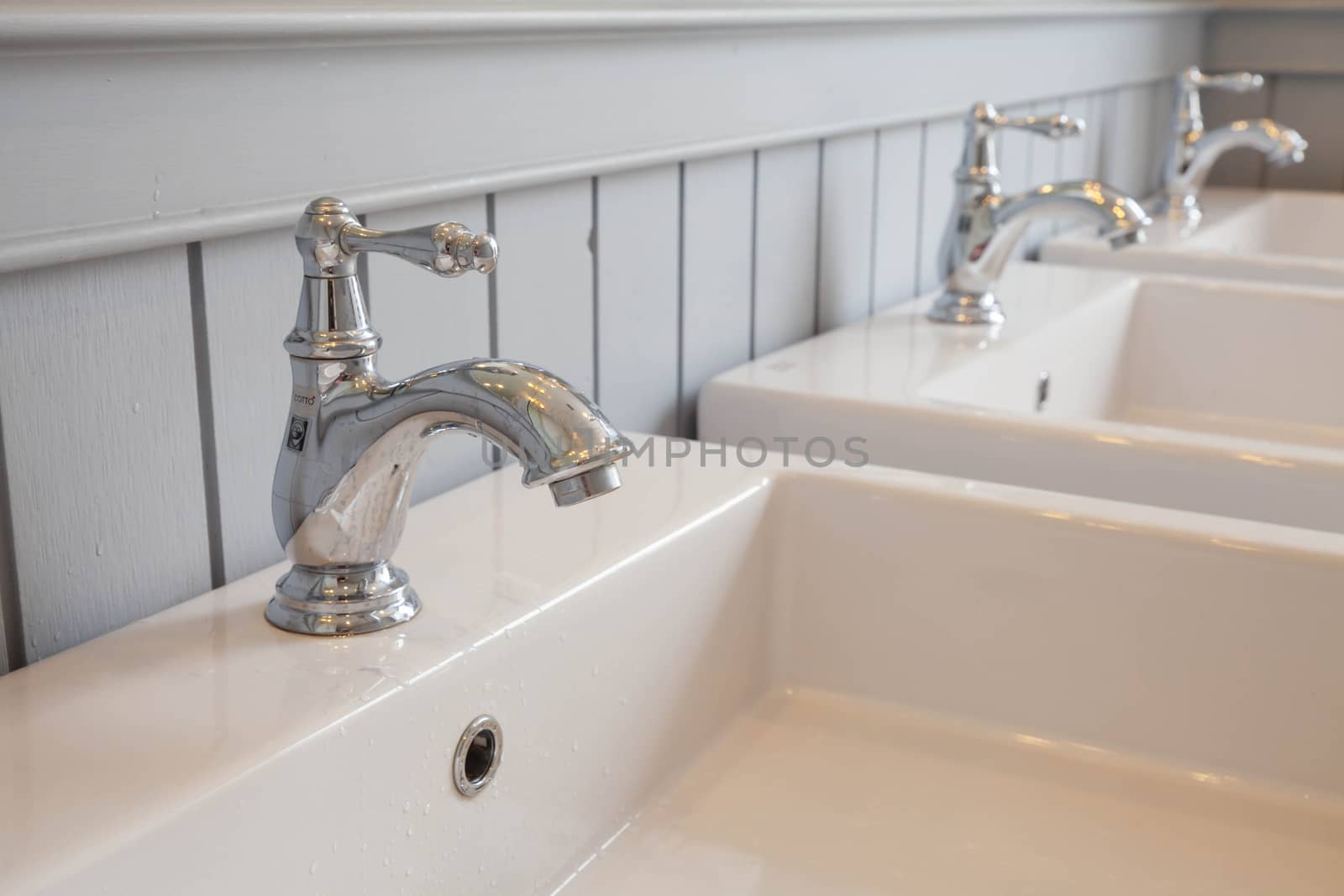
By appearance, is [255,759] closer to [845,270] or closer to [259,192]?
[259,192]

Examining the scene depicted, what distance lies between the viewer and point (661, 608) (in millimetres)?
651

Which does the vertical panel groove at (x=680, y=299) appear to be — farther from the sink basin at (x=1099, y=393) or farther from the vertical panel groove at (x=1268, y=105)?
the vertical panel groove at (x=1268, y=105)

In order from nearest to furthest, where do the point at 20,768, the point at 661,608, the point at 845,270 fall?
the point at 20,768
the point at 661,608
the point at 845,270

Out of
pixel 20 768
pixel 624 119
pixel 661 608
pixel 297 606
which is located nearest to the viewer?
pixel 20 768

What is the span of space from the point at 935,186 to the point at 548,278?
59 cm

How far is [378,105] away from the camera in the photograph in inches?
24.6

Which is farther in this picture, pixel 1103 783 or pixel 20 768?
pixel 1103 783

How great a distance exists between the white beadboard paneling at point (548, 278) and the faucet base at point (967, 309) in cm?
38

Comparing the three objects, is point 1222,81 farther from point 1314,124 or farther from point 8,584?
point 8,584

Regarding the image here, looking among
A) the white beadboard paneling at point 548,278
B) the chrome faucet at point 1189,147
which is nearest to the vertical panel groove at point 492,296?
the white beadboard paneling at point 548,278

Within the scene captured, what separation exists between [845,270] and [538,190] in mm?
419

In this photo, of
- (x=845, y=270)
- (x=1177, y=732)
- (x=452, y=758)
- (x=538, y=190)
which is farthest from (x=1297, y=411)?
(x=452, y=758)

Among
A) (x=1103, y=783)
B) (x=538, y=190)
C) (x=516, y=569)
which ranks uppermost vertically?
(x=538, y=190)

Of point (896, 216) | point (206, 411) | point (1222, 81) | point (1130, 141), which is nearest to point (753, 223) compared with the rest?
point (896, 216)
